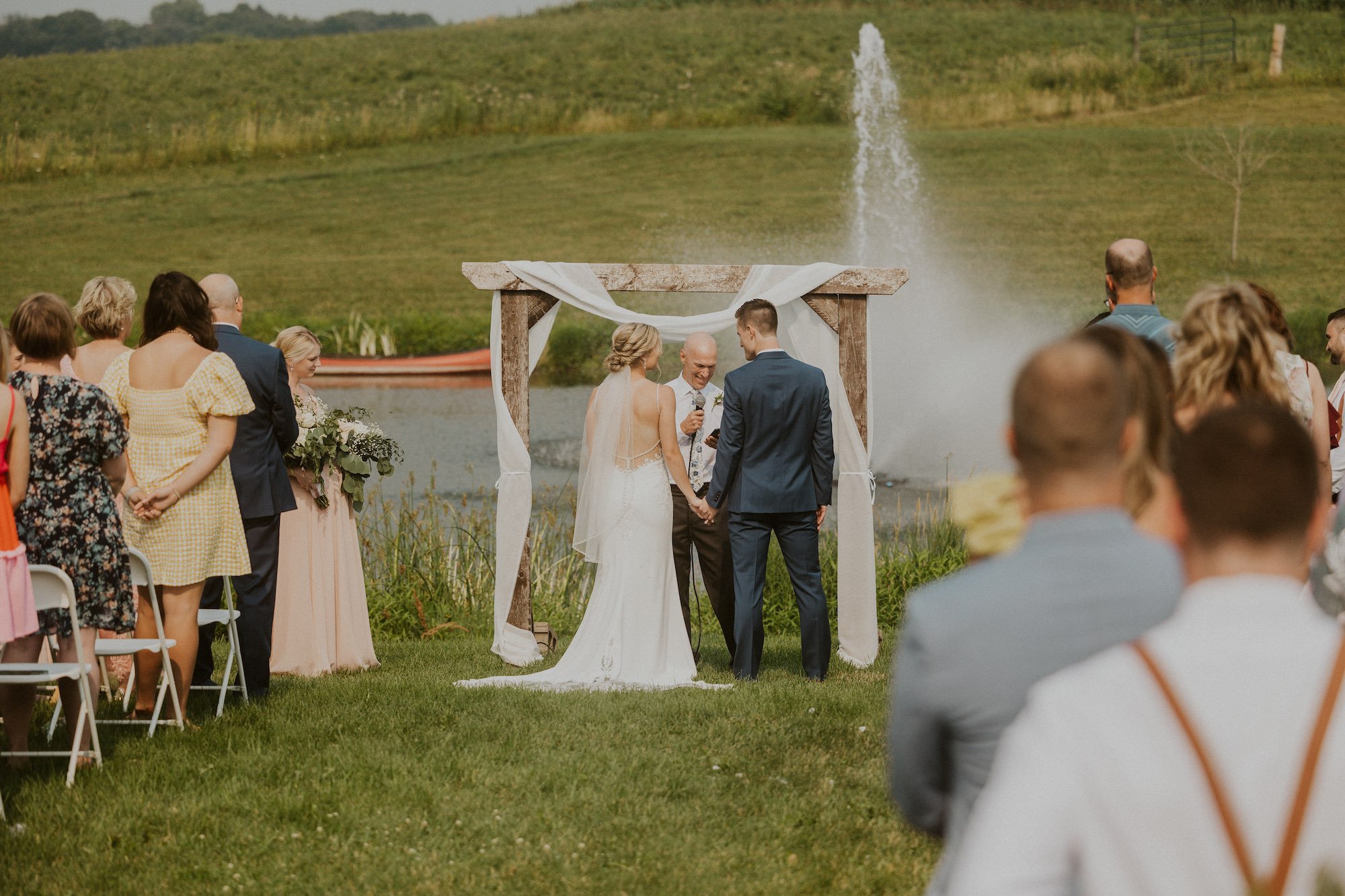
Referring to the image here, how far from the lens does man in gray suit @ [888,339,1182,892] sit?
2.26 metres

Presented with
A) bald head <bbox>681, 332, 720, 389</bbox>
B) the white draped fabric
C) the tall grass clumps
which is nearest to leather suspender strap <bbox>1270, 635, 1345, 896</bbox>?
the white draped fabric

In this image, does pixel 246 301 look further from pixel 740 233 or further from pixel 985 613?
pixel 985 613

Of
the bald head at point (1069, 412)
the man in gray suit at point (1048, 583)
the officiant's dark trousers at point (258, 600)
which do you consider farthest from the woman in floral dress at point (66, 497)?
the bald head at point (1069, 412)

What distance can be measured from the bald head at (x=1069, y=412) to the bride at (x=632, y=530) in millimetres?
5512

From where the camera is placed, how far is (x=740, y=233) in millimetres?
40500

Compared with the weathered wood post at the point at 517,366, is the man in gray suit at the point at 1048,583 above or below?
above

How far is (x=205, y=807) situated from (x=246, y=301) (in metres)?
33.0

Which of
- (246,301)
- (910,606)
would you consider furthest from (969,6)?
(910,606)

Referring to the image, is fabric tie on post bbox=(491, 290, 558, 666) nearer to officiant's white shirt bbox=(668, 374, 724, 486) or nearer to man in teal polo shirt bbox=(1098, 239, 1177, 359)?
officiant's white shirt bbox=(668, 374, 724, 486)

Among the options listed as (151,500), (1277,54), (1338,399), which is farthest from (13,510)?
(1277,54)

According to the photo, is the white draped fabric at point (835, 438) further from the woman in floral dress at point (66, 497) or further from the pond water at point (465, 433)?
the woman in floral dress at point (66, 497)

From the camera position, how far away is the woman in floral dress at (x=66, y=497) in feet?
18.0

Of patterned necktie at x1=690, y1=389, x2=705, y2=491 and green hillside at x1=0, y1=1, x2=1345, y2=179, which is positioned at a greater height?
green hillside at x1=0, y1=1, x2=1345, y2=179

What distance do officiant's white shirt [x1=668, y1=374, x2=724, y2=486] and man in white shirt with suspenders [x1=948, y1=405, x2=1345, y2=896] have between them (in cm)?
694
